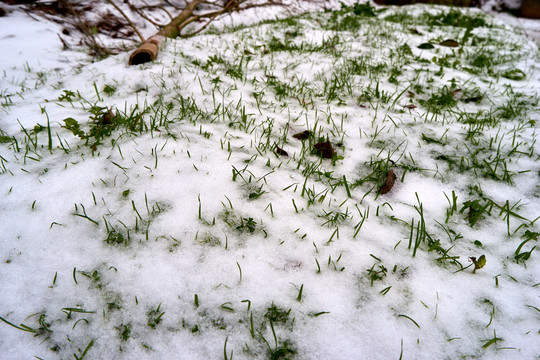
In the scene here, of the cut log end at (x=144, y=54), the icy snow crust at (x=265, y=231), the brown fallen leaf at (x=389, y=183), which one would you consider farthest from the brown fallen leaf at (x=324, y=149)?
the cut log end at (x=144, y=54)

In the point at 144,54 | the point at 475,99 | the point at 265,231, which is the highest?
the point at 144,54

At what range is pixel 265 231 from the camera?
1.42m

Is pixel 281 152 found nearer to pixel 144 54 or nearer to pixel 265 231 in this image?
pixel 265 231

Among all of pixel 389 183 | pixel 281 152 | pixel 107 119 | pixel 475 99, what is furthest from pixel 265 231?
pixel 475 99

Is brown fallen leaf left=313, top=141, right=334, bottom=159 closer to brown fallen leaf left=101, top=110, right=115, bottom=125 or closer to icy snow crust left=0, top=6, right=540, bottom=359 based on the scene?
icy snow crust left=0, top=6, right=540, bottom=359

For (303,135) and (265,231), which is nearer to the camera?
(265,231)

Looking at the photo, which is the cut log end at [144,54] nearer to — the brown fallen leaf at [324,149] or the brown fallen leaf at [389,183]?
the brown fallen leaf at [324,149]

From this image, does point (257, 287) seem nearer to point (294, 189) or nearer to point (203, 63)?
point (294, 189)

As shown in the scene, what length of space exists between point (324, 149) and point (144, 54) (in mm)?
2624

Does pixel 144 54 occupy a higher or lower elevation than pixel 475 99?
higher

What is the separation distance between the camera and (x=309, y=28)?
5777mm

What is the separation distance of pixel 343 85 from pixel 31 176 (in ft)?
8.94

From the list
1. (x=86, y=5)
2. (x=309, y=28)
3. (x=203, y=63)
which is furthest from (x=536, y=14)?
(x=86, y=5)

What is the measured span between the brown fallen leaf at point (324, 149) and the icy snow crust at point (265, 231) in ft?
0.18
